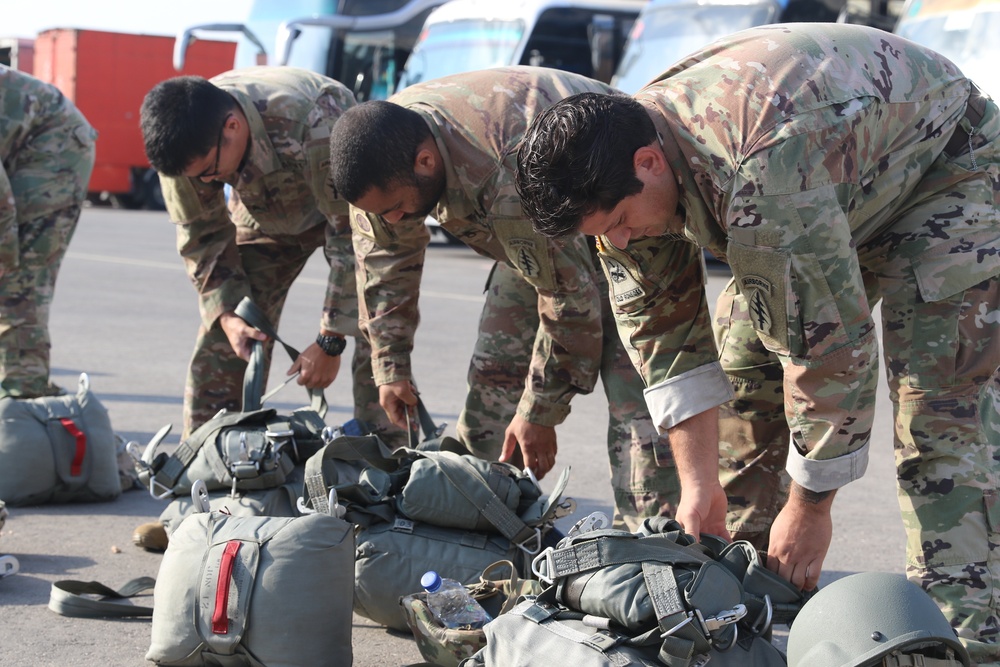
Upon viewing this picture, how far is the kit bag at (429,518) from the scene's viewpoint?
337cm

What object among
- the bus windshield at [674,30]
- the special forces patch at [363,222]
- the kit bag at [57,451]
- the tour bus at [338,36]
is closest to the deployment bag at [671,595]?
the special forces patch at [363,222]

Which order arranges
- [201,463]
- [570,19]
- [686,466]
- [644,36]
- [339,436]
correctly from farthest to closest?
[570,19], [644,36], [201,463], [339,436], [686,466]

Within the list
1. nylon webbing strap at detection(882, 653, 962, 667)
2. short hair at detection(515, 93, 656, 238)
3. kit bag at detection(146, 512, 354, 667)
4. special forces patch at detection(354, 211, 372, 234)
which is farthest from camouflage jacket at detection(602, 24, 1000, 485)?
special forces patch at detection(354, 211, 372, 234)

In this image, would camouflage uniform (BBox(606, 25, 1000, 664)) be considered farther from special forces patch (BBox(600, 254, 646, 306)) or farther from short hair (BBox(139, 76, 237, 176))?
short hair (BBox(139, 76, 237, 176))

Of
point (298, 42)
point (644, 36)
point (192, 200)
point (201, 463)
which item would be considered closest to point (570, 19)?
point (644, 36)

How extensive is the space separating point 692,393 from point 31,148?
357cm

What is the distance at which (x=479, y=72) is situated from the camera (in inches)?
155

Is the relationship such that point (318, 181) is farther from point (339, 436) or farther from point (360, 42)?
point (360, 42)

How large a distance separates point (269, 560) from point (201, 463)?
3.29ft

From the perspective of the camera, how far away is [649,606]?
2545mm

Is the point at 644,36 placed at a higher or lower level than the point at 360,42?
higher

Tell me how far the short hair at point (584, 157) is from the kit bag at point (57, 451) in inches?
108

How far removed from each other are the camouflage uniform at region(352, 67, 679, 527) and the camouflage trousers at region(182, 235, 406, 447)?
26.4 inches

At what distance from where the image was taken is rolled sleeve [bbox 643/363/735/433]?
2.99m
